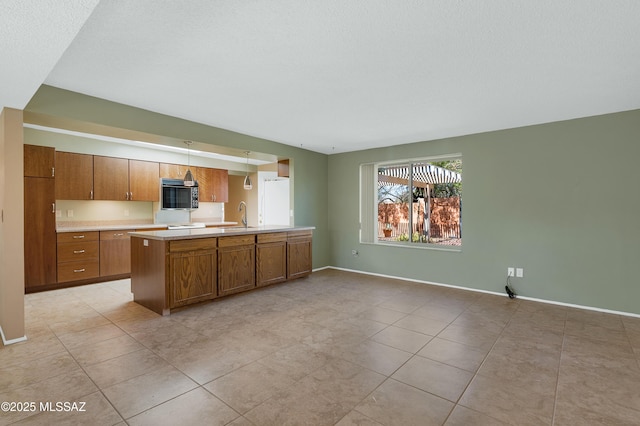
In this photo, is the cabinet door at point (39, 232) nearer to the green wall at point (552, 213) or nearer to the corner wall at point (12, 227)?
the corner wall at point (12, 227)

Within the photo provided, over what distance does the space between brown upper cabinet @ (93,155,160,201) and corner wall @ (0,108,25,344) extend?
266cm

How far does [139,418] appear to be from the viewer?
70.4 inches

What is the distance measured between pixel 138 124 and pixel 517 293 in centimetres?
537

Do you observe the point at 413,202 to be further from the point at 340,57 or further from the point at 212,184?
the point at 212,184

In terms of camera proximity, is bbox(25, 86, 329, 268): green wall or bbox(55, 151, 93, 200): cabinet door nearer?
bbox(25, 86, 329, 268): green wall

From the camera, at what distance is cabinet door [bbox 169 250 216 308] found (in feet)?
11.8

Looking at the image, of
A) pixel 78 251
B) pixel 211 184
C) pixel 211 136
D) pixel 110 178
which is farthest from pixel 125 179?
pixel 211 136

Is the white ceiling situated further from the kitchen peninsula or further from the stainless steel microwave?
the stainless steel microwave

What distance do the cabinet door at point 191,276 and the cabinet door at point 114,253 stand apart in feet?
7.00

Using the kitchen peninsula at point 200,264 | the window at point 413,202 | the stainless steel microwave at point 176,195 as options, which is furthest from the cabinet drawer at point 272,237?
the stainless steel microwave at point 176,195

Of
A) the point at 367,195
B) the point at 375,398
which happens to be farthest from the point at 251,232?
the point at 375,398

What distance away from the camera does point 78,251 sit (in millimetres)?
4832

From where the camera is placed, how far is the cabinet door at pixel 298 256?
514 cm

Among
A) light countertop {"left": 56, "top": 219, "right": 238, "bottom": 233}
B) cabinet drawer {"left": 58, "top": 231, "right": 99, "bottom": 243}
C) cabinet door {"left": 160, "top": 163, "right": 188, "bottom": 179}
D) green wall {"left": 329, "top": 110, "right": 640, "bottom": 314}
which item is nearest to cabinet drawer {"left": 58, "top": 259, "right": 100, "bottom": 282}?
cabinet drawer {"left": 58, "top": 231, "right": 99, "bottom": 243}
